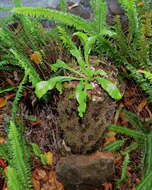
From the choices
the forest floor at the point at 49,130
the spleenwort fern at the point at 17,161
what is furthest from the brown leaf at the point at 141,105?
the spleenwort fern at the point at 17,161

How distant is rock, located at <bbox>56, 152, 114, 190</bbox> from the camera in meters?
1.56

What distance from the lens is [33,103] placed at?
6.43 ft

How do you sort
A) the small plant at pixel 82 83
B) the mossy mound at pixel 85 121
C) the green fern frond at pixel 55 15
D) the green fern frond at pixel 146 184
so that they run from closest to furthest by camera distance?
the small plant at pixel 82 83 < the mossy mound at pixel 85 121 < the green fern frond at pixel 146 184 < the green fern frond at pixel 55 15

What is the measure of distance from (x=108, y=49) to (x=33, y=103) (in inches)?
36.4

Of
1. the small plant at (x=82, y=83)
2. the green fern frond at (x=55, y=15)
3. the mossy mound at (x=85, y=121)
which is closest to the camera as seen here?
the small plant at (x=82, y=83)

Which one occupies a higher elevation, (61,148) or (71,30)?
(71,30)

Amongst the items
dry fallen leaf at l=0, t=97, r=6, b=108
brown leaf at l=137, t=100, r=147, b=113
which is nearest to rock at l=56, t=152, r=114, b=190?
brown leaf at l=137, t=100, r=147, b=113

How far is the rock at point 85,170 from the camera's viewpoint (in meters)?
1.56

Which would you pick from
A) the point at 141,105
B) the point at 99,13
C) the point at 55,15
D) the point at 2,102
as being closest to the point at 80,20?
the point at 99,13

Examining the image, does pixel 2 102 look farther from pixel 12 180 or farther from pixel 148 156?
pixel 148 156

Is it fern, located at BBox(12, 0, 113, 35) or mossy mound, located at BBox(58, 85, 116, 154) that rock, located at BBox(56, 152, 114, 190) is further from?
fern, located at BBox(12, 0, 113, 35)

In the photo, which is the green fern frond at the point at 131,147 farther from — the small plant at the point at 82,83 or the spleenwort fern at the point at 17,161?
the spleenwort fern at the point at 17,161

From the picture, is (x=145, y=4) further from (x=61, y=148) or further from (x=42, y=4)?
(x=61, y=148)

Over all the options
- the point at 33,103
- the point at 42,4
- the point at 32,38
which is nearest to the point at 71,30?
the point at 32,38
